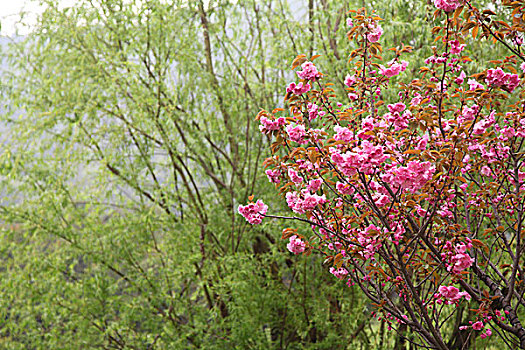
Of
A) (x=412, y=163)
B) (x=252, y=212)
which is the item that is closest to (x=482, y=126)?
(x=412, y=163)

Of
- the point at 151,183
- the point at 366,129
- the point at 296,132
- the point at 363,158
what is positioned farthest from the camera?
the point at 151,183

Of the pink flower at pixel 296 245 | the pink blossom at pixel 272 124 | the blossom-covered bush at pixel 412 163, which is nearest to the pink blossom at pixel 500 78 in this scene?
the blossom-covered bush at pixel 412 163

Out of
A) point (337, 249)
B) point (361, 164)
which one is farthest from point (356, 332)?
point (361, 164)

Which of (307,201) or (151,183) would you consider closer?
(307,201)

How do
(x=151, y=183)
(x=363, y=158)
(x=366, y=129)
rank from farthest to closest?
1. (x=151, y=183)
2. (x=366, y=129)
3. (x=363, y=158)

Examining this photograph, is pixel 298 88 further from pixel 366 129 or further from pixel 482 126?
pixel 482 126

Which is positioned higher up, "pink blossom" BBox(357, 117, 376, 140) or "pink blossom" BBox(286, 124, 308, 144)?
"pink blossom" BBox(357, 117, 376, 140)

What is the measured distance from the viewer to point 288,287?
321 centimetres

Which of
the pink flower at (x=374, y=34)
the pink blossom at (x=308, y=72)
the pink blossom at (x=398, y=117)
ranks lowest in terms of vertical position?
the pink blossom at (x=398, y=117)

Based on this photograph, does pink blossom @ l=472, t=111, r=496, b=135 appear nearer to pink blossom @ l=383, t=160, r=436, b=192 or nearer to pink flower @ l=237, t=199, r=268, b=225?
pink blossom @ l=383, t=160, r=436, b=192

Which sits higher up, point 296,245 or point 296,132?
point 296,132

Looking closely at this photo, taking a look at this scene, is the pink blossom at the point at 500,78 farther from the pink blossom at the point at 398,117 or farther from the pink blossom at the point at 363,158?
the pink blossom at the point at 363,158

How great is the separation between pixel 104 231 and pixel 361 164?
2602 millimetres

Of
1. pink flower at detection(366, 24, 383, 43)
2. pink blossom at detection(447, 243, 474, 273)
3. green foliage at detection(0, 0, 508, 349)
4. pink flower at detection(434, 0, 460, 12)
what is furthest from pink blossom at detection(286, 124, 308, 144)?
green foliage at detection(0, 0, 508, 349)
